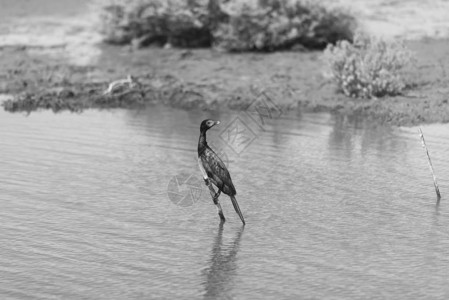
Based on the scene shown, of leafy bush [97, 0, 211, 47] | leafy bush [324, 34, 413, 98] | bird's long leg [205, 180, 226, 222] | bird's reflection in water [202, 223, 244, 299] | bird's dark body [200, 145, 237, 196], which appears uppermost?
leafy bush [97, 0, 211, 47]

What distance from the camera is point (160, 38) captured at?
38.9 metres

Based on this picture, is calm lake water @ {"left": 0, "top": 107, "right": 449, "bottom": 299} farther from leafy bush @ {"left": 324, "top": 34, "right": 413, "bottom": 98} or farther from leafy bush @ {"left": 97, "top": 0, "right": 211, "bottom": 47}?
leafy bush @ {"left": 97, "top": 0, "right": 211, "bottom": 47}

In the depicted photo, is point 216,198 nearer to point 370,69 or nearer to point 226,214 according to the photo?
point 226,214

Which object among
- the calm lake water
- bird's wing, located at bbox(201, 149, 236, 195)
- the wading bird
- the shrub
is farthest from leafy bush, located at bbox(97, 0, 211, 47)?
bird's wing, located at bbox(201, 149, 236, 195)

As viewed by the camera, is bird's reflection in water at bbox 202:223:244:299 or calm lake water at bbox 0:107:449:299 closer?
bird's reflection in water at bbox 202:223:244:299

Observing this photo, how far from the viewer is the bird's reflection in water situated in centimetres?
1447

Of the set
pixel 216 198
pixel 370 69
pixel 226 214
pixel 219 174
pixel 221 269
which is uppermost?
pixel 370 69

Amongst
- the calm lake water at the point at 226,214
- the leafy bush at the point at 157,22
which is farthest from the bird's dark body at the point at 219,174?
the leafy bush at the point at 157,22

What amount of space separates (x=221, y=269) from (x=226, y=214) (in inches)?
133

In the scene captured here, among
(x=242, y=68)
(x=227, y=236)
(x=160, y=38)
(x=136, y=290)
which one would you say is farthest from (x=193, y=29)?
(x=136, y=290)

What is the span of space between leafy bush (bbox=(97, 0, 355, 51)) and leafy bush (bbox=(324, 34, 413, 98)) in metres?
4.57

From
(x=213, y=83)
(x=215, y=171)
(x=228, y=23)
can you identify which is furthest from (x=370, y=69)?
(x=215, y=171)

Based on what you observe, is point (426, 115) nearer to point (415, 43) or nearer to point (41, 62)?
point (415, 43)

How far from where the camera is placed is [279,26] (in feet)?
118
